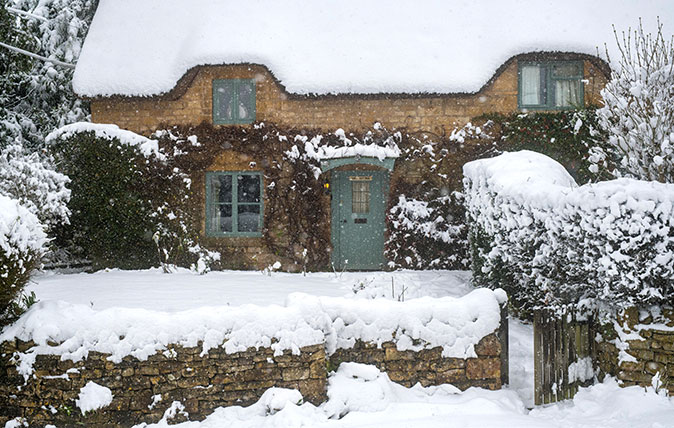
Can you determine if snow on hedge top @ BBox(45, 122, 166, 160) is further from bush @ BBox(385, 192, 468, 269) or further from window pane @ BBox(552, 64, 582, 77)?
window pane @ BBox(552, 64, 582, 77)

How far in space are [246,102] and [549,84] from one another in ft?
21.2

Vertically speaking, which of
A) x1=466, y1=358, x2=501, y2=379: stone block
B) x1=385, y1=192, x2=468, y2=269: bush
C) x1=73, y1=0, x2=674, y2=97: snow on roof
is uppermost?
x1=73, y1=0, x2=674, y2=97: snow on roof

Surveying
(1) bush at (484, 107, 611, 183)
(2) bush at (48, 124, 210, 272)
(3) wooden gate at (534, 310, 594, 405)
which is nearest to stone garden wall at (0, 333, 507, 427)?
(3) wooden gate at (534, 310, 594, 405)

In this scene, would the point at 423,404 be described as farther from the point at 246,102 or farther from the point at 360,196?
the point at 246,102

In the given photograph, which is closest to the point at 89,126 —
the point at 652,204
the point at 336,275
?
the point at 336,275

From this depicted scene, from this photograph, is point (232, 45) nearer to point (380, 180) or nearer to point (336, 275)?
point (380, 180)

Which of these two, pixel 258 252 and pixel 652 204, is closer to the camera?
pixel 652 204

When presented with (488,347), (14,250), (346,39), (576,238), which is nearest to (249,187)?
(346,39)

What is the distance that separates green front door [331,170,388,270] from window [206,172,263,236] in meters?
1.72

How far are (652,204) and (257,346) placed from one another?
13.4 ft

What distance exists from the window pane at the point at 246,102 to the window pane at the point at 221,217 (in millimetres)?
1982

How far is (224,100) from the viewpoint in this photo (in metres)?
11.9

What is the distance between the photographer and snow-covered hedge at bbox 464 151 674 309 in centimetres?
529

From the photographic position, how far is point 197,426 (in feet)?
17.1
